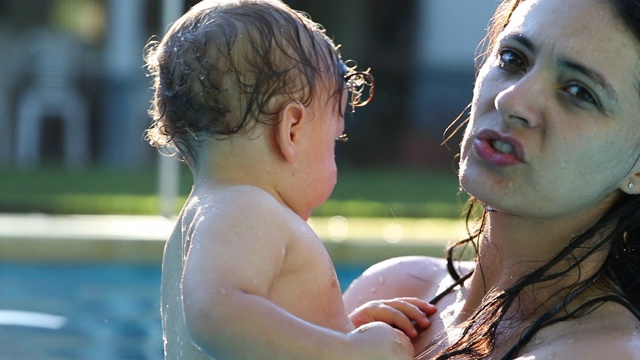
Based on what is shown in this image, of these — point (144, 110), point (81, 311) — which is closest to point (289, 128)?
point (81, 311)

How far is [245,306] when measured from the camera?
2.04 m

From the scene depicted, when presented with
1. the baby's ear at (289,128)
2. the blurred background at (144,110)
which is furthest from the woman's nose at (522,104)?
the blurred background at (144,110)

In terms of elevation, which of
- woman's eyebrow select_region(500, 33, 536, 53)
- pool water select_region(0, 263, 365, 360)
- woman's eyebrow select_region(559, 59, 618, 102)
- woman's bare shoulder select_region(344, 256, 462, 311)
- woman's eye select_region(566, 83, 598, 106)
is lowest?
pool water select_region(0, 263, 365, 360)

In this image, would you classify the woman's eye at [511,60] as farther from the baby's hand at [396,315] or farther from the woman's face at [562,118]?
the baby's hand at [396,315]

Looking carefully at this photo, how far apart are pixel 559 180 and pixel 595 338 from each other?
1.02ft

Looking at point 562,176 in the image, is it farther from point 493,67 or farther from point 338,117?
point 338,117

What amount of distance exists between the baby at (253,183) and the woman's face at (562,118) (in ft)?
1.14

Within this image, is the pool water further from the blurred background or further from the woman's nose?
the woman's nose

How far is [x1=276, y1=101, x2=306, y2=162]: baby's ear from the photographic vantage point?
2.35 m

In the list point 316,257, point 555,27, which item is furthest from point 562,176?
point 316,257

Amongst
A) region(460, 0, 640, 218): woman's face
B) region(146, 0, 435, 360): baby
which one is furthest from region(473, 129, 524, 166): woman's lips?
region(146, 0, 435, 360): baby

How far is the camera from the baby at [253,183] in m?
2.06

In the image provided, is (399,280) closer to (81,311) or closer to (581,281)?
(581,281)

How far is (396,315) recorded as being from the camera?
8.43 feet
